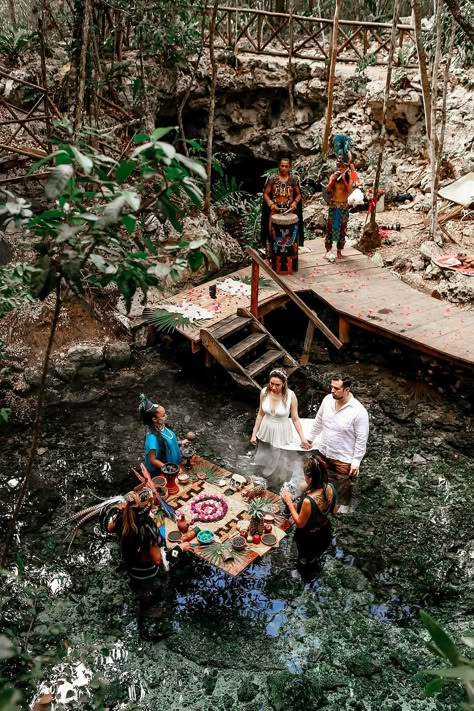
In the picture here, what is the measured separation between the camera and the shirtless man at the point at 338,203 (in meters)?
9.65

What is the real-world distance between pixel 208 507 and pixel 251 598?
3.35ft

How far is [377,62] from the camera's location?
15273 millimetres

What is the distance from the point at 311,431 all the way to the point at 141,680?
2.95 meters

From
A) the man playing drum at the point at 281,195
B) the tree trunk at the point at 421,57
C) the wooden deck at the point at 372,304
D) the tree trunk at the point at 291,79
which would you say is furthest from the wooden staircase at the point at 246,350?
the tree trunk at the point at 291,79

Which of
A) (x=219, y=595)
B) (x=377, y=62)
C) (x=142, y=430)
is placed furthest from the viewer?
(x=377, y=62)

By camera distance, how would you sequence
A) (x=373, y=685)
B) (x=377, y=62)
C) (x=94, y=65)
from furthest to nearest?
1. (x=377, y=62)
2. (x=94, y=65)
3. (x=373, y=685)

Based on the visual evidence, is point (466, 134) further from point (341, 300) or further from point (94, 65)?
point (94, 65)

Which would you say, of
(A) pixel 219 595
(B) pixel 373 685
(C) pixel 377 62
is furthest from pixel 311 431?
(C) pixel 377 62

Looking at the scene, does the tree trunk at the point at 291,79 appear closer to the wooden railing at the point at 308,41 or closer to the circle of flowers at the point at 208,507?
the wooden railing at the point at 308,41

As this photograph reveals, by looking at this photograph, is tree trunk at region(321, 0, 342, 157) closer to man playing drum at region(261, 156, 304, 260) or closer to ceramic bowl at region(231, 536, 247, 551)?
man playing drum at region(261, 156, 304, 260)

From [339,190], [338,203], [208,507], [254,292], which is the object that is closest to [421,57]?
[339,190]

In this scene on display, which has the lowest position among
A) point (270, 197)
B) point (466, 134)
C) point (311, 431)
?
point (311, 431)

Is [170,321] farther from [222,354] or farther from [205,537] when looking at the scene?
[205,537]

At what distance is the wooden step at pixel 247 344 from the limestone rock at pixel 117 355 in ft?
6.29
